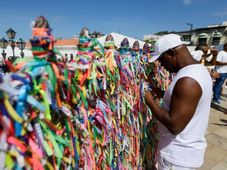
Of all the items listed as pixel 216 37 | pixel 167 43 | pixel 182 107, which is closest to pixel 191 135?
pixel 182 107

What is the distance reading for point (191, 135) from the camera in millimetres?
1508

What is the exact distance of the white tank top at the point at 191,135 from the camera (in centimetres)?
139

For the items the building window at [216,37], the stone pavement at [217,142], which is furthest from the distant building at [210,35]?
the stone pavement at [217,142]

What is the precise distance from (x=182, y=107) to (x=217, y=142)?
283 cm

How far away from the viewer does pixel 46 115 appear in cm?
92

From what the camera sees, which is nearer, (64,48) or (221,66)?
(221,66)

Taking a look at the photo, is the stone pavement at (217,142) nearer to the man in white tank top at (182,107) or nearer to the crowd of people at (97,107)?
the crowd of people at (97,107)

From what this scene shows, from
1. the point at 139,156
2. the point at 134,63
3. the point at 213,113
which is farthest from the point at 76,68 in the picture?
the point at 213,113

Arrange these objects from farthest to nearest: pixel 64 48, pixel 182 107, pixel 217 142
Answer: pixel 64 48
pixel 217 142
pixel 182 107

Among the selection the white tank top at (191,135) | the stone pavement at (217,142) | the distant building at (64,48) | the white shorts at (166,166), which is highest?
the distant building at (64,48)

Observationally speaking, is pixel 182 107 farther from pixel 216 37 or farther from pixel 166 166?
pixel 216 37

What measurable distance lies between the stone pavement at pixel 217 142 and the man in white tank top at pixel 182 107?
1.57m

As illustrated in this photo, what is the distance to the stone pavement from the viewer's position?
2.93 meters

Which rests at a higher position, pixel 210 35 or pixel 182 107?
pixel 210 35
